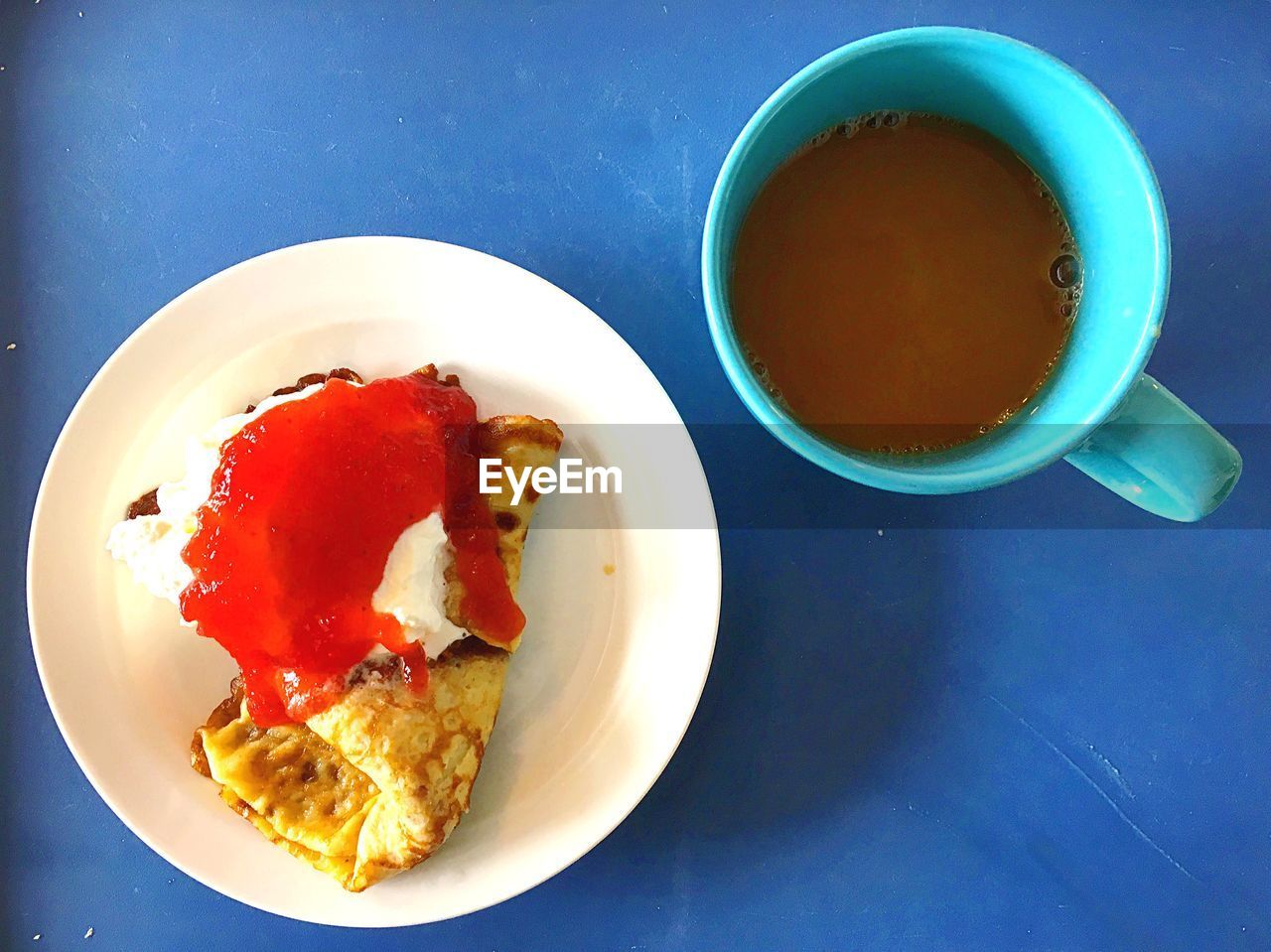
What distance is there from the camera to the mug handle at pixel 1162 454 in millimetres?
916

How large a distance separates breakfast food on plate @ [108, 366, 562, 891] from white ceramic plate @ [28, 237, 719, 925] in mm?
45

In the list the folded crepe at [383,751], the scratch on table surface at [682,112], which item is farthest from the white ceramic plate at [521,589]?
the scratch on table surface at [682,112]

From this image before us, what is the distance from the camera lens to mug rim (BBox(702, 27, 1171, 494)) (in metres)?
0.85

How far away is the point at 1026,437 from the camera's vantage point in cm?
91

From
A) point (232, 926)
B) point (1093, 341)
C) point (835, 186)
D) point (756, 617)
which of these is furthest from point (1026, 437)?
point (232, 926)

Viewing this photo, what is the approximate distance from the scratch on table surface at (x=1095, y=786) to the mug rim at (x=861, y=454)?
0.51m

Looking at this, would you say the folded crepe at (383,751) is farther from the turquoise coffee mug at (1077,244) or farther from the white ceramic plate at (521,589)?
the turquoise coffee mug at (1077,244)

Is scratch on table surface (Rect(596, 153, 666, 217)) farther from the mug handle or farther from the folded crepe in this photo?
the mug handle

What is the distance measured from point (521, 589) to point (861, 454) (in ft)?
1.55

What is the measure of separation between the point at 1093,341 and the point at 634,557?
0.55 m

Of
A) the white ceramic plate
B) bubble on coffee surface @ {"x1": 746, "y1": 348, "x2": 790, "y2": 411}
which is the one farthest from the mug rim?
the white ceramic plate

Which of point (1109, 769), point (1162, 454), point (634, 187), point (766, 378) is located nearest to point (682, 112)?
point (634, 187)

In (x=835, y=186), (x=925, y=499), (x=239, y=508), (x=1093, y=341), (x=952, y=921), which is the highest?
(x=835, y=186)

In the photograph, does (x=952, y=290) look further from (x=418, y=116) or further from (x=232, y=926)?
(x=232, y=926)
